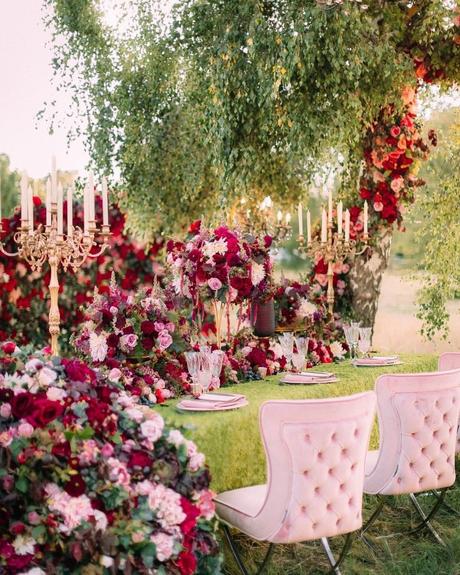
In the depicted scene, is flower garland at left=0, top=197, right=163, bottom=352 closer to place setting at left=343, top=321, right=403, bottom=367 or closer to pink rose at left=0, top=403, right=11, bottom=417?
place setting at left=343, top=321, right=403, bottom=367

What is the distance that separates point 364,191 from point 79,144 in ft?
11.1

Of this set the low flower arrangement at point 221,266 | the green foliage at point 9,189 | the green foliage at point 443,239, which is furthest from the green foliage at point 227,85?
the green foliage at point 9,189

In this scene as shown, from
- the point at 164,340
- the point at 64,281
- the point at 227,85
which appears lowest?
the point at 164,340

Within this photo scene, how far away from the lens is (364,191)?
695cm

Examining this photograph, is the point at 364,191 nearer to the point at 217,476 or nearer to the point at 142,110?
the point at 142,110

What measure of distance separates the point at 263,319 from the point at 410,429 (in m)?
1.20

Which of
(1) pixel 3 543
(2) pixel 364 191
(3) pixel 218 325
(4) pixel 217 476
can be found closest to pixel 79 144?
(2) pixel 364 191

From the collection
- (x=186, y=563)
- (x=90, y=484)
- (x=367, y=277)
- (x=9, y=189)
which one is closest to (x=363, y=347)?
(x=367, y=277)

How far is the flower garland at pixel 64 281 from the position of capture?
8094 mm

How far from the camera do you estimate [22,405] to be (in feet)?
7.70

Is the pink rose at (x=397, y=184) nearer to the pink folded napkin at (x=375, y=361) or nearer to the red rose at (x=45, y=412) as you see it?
the pink folded napkin at (x=375, y=361)

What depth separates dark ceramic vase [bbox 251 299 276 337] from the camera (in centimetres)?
470

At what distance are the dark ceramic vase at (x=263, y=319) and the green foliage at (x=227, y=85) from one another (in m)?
2.30

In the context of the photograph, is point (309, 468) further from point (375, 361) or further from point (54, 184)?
point (375, 361)
